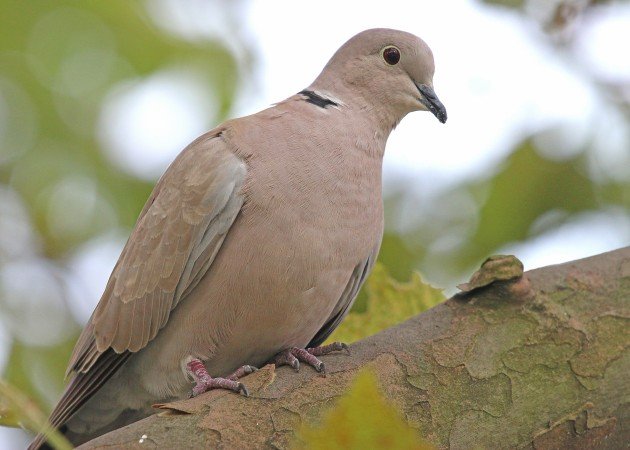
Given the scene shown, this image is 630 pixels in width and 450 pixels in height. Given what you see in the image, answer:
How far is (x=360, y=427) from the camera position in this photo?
2.91 ft

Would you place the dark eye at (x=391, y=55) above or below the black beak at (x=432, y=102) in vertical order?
above

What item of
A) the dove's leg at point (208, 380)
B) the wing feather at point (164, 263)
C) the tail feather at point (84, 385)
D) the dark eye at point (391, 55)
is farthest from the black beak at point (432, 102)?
the tail feather at point (84, 385)

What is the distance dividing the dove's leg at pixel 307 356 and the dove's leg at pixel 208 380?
124 mm

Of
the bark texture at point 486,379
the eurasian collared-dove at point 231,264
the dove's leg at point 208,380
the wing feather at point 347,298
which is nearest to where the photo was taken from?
the bark texture at point 486,379

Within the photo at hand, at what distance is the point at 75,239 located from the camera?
3.61m

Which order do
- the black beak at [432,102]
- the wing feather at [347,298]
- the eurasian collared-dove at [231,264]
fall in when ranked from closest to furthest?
the eurasian collared-dove at [231,264]
the wing feather at [347,298]
the black beak at [432,102]

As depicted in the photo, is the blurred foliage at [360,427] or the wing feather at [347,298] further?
the wing feather at [347,298]

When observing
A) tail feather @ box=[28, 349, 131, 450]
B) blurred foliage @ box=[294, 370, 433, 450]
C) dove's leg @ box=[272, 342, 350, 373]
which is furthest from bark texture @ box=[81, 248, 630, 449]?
blurred foliage @ box=[294, 370, 433, 450]

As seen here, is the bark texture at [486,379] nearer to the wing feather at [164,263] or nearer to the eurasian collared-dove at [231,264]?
the eurasian collared-dove at [231,264]

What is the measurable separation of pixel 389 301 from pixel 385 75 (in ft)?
3.42

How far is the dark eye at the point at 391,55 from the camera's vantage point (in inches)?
136

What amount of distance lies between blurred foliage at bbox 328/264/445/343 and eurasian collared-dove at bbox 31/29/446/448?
4.1 inches

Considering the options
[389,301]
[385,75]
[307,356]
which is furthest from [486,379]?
[385,75]

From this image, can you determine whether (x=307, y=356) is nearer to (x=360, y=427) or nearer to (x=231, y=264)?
(x=231, y=264)
